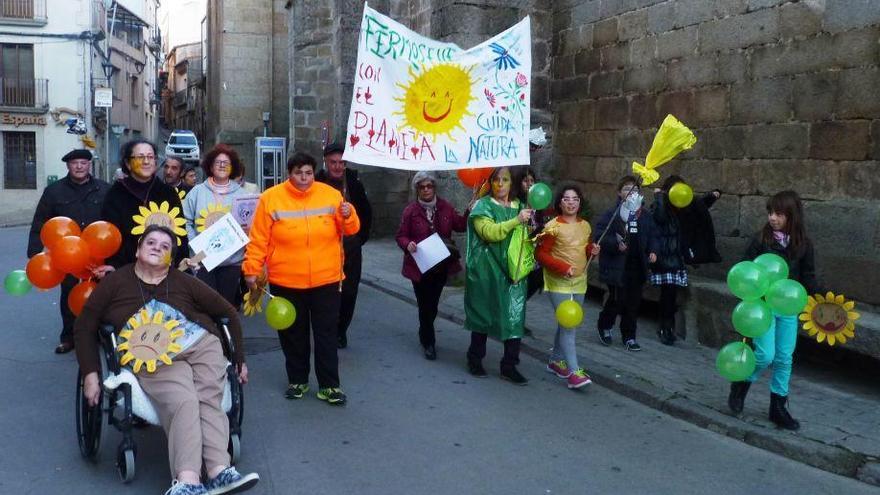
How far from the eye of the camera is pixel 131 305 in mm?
4191

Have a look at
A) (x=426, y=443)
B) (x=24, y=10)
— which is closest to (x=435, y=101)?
(x=426, y=443)

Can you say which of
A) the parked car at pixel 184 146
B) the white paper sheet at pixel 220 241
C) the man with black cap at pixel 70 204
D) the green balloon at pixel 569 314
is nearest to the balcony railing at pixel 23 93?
the parked car at pixel 184 146

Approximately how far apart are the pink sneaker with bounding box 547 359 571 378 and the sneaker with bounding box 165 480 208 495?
10.9ft

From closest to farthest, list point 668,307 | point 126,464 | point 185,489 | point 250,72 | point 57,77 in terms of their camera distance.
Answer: point 185,489
point 126,464
point 668,307
point 250,72
point 57,77

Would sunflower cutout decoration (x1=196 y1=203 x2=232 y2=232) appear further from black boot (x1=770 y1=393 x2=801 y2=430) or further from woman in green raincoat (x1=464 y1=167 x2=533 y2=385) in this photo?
black boot (x1=770 y1=393 x2=801 y2=430)

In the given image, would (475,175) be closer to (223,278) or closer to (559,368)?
(559,368)

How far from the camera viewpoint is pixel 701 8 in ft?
25.6

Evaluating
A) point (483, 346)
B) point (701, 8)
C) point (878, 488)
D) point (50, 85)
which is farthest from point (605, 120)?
A: point (50, 85)

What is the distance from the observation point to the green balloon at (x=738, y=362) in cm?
482

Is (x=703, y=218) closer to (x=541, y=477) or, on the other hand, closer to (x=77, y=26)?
(x=541, y=477)

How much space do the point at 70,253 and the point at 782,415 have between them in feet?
14.8

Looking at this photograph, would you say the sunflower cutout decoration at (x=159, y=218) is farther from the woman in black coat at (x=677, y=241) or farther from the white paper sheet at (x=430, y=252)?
the woman in black coat at (x=677, y=241)

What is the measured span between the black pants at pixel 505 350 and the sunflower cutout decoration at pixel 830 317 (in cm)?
A: 211

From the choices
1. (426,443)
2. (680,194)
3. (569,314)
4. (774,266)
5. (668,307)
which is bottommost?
(426,443)
